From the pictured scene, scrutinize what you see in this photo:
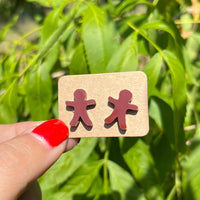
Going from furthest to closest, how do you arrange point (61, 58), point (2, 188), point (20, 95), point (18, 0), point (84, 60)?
point (18, 0) → point (61, 58) → point (20, 95) → point (84, 60) → point (2, 188)

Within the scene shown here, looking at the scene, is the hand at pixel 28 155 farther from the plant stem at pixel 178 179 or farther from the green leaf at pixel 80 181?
the plant stem at pixel 178 179

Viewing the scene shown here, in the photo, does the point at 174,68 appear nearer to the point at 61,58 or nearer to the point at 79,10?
the point at 79,10

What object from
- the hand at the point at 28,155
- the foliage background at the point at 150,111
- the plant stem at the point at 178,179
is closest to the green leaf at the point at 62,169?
the foliage background at the point at 150,111

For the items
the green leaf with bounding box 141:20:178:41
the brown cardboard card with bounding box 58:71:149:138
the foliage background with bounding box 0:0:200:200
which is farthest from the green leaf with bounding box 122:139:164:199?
the green leaf with bounding box 141:20:178:41

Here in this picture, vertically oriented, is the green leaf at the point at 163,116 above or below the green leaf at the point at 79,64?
below

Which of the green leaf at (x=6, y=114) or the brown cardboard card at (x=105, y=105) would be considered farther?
the green leaf at (x=6, y=114)

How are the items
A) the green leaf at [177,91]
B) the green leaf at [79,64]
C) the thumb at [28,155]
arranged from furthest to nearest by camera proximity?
the green leaf at [79,64] < the green leaf at [177,91] < the thumb at [28,155]

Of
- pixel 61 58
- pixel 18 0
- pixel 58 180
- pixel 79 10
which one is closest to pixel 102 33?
pixel 79 10
